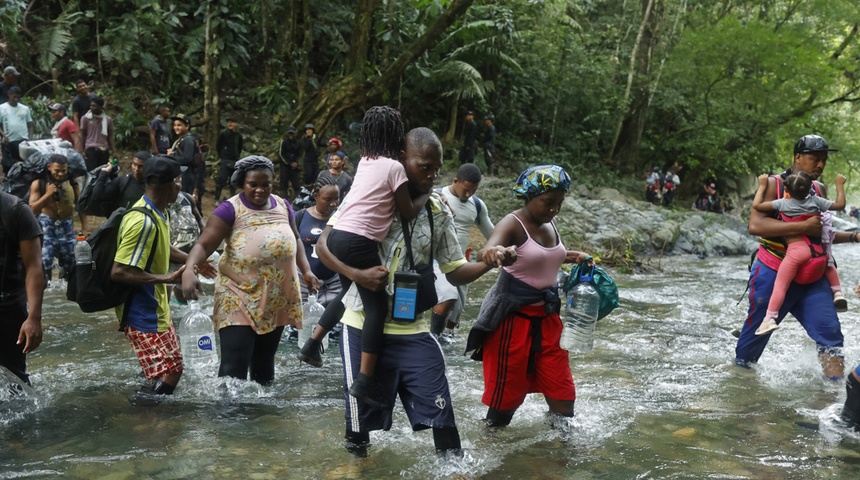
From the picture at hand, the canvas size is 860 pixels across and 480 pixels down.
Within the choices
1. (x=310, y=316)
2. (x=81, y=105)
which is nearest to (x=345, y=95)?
(x=81, y=105)

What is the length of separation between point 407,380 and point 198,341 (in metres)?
2.63

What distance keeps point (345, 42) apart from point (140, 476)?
2037 cm

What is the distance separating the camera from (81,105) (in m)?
15.5

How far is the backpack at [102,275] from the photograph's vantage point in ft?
16.9

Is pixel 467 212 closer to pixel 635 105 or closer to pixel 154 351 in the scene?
pixel 154 351

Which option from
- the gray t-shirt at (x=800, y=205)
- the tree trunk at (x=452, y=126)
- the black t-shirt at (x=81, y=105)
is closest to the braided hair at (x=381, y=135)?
the gray t-shirt at (x=800, y=205)

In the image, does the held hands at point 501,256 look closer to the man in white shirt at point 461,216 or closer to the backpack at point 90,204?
the man in white shirt at point 461,216

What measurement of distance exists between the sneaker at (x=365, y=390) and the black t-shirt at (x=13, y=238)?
2209 mm

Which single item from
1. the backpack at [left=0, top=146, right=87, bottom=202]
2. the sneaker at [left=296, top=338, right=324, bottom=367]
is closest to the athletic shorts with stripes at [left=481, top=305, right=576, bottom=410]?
the sneaker at [left=296, top=338, right=324, bottom=367]

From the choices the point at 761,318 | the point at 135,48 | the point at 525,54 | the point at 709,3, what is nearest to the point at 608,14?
the point at 709,3

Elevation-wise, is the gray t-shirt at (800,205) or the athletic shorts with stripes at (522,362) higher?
the gray t-shirt at (800,205)

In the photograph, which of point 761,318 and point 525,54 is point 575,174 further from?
point 761,318

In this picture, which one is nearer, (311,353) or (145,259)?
(145,259)

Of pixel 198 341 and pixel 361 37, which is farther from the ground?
pixel 361 37
